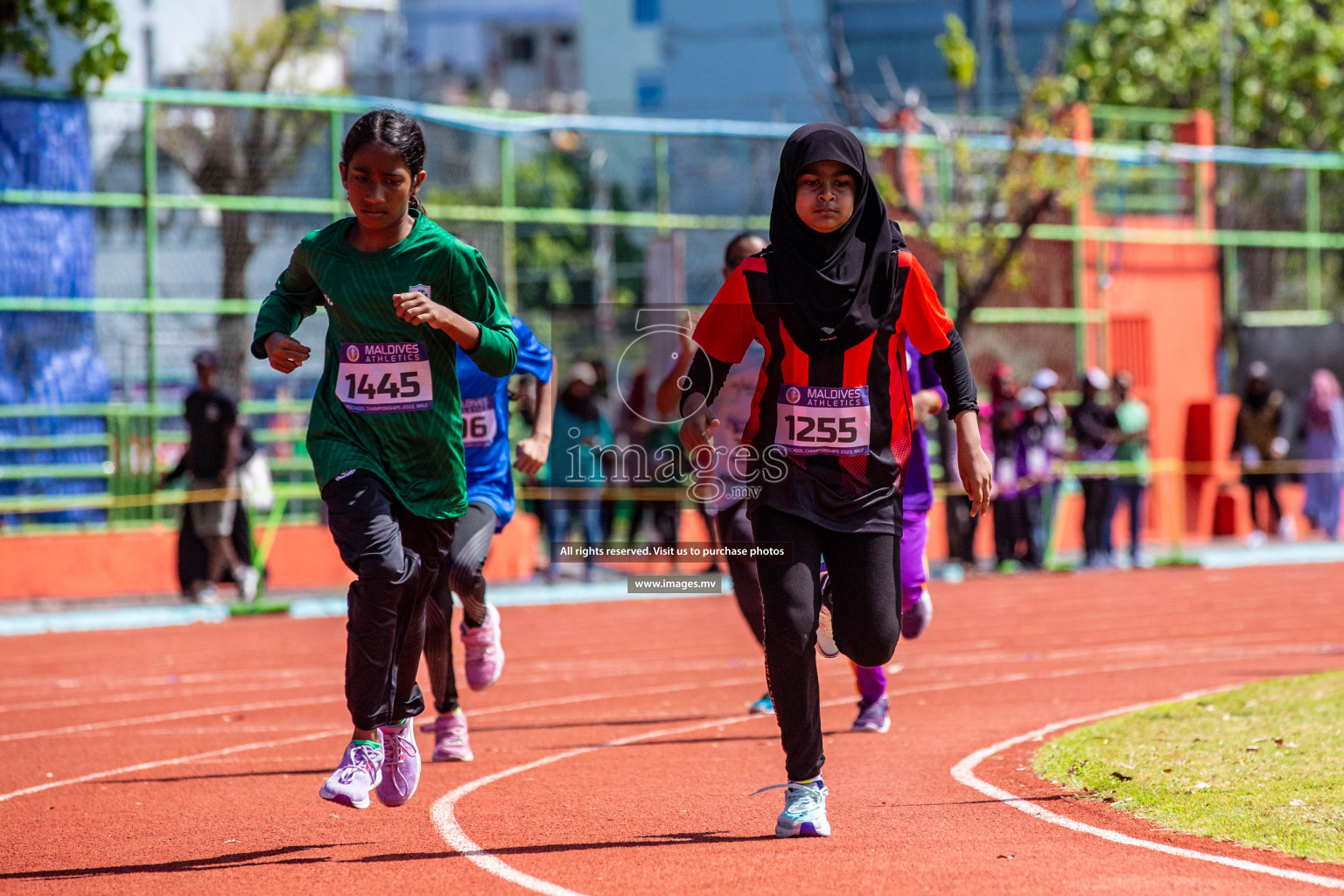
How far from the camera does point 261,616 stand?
1590 centimetres

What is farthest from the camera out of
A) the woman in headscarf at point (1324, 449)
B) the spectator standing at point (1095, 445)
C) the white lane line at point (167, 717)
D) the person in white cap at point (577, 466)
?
the woman in headscarf at point (1324, 449)

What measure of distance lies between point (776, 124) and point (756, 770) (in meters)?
16.0

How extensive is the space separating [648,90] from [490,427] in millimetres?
61610

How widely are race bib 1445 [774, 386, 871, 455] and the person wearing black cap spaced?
1102 cm

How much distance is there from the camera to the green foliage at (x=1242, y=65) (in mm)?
32812

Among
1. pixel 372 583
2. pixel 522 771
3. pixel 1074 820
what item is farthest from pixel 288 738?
pixel 1074 820

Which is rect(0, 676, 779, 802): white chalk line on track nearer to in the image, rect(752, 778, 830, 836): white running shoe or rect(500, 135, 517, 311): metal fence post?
rect(752, 778, 830, 836): white running shoe

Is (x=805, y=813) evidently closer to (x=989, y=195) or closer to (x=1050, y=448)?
(x=1050, y=448)

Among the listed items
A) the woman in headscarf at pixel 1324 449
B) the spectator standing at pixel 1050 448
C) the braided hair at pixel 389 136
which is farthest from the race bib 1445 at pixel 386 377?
the woman in headscarf at pixel 1324 449

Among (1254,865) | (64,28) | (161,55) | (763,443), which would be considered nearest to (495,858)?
(763,443)

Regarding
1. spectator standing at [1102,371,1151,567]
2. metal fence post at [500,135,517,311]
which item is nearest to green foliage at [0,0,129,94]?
metal fence post at [500,135,517,311]

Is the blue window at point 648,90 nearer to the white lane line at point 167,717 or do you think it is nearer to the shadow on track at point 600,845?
the white lane line at point 167,717

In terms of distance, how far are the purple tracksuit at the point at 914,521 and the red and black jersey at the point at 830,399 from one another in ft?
6.98

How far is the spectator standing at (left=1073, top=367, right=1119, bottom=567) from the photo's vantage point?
20.2 metres
